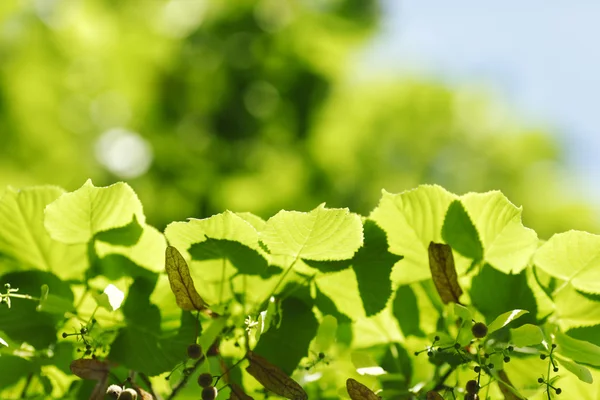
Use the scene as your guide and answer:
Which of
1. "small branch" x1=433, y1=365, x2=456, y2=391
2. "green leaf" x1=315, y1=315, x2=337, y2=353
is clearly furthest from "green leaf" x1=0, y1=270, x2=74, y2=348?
"small branch" x1=433, y1=365, x2=456, y2=391

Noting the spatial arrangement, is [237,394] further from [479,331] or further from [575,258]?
[575,258]

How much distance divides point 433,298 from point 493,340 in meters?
0.07

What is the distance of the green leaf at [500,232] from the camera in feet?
1.75

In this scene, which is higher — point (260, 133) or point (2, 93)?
point (2, 93)

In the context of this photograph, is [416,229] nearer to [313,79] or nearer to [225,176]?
[225,176]

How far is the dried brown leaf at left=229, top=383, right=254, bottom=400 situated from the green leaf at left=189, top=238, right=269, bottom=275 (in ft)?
0.32

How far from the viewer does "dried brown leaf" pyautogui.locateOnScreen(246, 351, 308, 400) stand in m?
0.49

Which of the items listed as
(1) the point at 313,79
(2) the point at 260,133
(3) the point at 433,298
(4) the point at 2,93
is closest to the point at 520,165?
(1) the point at 313,79

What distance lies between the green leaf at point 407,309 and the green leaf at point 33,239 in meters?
0.30

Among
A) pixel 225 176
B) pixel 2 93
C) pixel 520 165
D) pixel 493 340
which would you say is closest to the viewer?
pixel 493 340

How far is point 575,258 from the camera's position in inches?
20.6

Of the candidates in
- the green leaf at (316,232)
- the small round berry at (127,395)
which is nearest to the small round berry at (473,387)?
the green leaf at (316,232)

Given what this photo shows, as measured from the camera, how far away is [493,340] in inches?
20.8

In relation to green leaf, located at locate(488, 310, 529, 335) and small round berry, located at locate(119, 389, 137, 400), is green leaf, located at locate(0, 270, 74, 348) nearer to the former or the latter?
small round berry, located at locate(119, 389, 137, 400)
